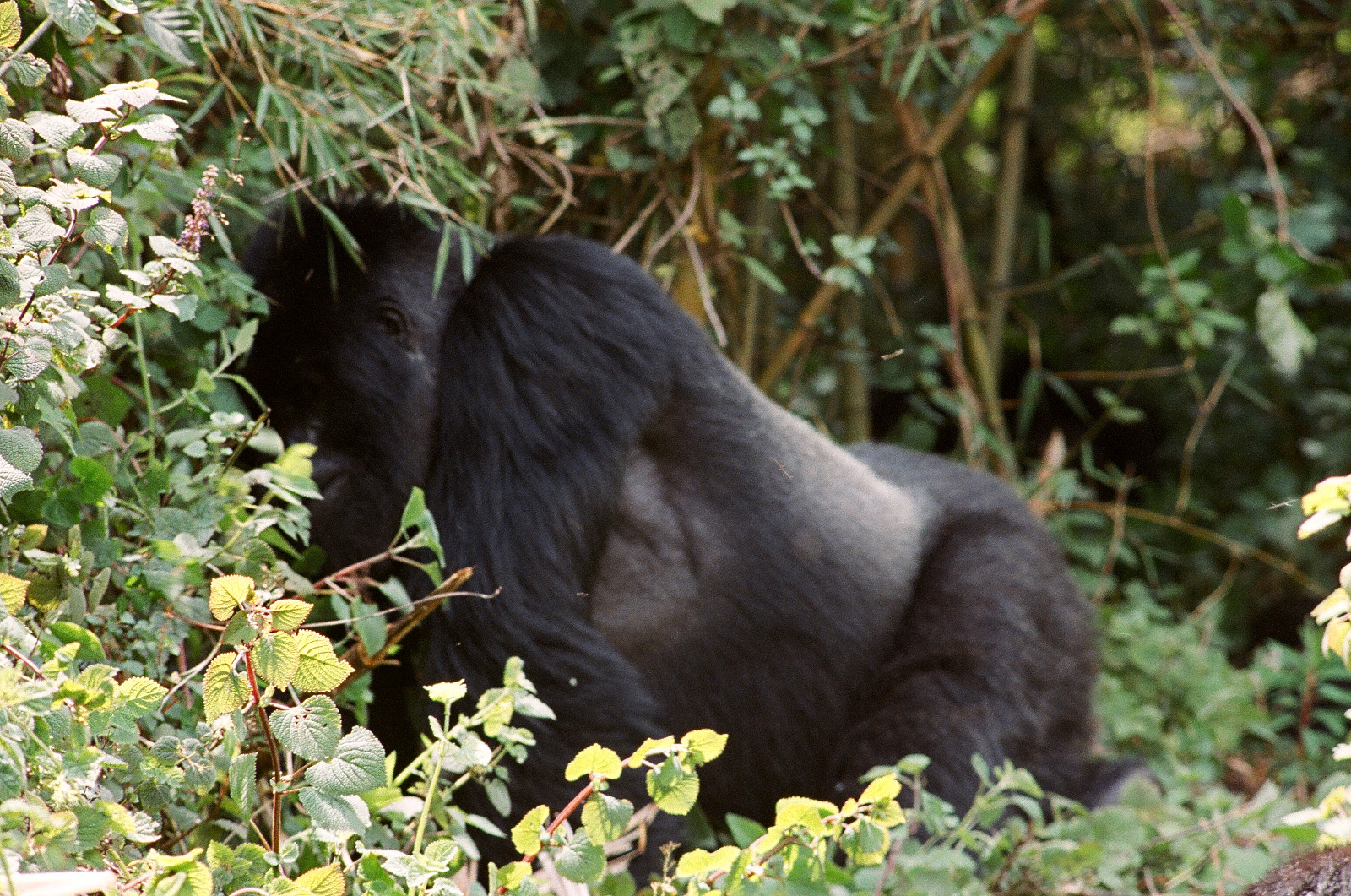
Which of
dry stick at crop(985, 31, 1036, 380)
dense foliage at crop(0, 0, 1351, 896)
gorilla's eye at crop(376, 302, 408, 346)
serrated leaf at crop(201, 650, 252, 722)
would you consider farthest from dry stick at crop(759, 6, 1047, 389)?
serrated leaf at crop(201, 650, 252, 722)

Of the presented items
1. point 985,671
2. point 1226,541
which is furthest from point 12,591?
point 1226,541

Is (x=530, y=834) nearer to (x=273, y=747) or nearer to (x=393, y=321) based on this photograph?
(x=273, y=747)

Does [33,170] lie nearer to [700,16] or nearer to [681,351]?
[681,351]

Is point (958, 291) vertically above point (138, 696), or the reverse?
point (138, 696)

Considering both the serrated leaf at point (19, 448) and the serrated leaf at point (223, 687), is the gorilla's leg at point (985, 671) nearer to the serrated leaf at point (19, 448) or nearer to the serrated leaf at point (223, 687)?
the serrated leaf at point (223, 687)

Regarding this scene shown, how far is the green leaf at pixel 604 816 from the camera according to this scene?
1295mm

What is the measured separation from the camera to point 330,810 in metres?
1.24

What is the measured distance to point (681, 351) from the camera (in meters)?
2.40

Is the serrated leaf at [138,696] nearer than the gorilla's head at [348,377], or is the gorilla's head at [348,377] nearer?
the serrated leaf at [138,696]

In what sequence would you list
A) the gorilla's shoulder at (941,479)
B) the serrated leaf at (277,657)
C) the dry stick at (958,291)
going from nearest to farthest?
the serrated leaf at (277,657), the gorilla's shoulder at (941,479), the dry stick at (958,291)

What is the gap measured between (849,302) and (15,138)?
2641mm

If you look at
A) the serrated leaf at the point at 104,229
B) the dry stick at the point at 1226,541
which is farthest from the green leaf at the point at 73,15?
the dry stick at the point at 1226,541

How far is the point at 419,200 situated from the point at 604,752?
46.9 inches

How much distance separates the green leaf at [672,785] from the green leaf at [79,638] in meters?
0.56
